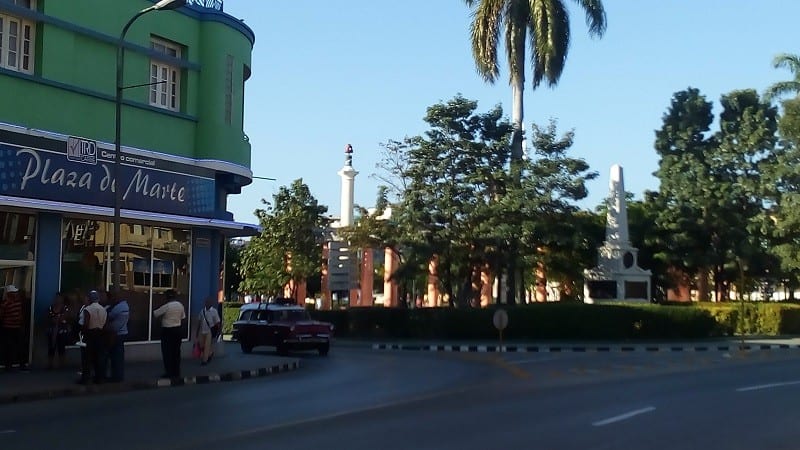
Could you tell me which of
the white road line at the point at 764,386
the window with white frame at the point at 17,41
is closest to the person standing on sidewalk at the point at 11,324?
the window with white frame at the point at 17,41

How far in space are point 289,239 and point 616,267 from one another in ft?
65.8

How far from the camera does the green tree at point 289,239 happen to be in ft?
179

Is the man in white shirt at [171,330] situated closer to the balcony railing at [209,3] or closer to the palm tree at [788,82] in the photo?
the balcony railing at [209,3]

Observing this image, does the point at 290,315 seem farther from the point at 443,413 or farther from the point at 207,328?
the point at 443,413

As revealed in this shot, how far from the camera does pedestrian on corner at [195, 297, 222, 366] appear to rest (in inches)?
899

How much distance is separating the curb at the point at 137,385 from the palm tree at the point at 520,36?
73.1ft

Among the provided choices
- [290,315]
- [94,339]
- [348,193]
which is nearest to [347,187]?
[348,193]

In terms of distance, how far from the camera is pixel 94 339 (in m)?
17.6

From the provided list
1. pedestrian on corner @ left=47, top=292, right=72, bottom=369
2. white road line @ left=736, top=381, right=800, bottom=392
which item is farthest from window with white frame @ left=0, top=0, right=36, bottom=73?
white road line @ left=736, top=381, right=800, bottom=392

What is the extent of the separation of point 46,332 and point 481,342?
2057cm

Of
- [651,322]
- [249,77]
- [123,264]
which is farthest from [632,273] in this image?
[123,264]

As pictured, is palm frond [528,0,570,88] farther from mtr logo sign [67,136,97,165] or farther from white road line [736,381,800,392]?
white road line [736,381,800,392]

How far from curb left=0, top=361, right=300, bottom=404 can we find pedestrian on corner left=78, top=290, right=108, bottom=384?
37 centimetres

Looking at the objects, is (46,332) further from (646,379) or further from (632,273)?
(632,273)
